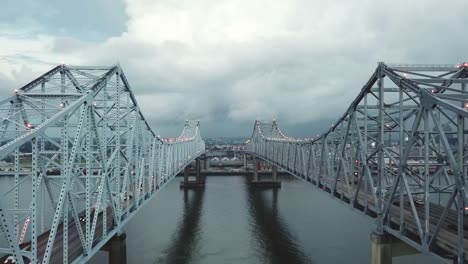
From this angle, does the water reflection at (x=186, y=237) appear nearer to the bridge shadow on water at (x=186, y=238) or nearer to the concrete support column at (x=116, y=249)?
the bridge shadow on water at (x=186, y=238)

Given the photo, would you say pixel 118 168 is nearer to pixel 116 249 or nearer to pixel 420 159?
pixel 116 249

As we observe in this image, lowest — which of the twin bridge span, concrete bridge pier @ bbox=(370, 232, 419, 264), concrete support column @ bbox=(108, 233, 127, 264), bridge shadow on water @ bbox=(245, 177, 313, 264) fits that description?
bridge shadow on water @ bbox=(245, 177, 313, 264)

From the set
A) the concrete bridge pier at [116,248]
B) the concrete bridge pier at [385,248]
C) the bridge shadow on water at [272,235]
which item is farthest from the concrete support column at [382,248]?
the concrete bridge pier at [116,248]

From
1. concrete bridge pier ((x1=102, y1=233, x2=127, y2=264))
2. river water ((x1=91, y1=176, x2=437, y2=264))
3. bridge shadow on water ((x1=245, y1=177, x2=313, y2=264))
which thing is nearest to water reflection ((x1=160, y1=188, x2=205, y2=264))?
river water ((x1=91, y1=176, x2=437, y2=264))

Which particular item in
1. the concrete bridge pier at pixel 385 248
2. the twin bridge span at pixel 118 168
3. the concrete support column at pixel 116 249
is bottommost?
the concrete support column at pixel 116 249

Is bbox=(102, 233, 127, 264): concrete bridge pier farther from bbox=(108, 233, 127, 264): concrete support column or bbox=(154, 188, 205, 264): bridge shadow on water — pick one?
bbox=(154, 188, 205, 264): bridge shadow on water

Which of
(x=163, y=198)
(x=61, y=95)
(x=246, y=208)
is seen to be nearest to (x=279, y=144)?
(x=246, y=208)

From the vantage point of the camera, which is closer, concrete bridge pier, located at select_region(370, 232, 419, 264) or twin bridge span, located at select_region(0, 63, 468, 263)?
twin bridge span, located at select_region(0, 63, 468, 263)

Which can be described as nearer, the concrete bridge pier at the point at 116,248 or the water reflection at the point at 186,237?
the concrete bridge pier at the point at 116,248

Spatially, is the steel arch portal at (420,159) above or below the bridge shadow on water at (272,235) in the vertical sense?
above
